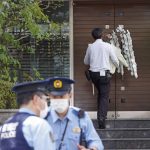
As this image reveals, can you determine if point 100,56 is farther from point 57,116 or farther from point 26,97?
point 26,97

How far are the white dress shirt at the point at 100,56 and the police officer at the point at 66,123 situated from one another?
5.32 metres

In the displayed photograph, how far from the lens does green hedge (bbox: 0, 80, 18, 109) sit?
35.5ft

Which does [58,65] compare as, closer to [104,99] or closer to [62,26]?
[62,26]

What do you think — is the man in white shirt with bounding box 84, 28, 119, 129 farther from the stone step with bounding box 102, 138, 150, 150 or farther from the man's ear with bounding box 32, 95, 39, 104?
the man's ear with bounding box 32, 95, 39, 104

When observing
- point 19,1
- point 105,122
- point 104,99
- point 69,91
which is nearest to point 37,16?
point 19,1

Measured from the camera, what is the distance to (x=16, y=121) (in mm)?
4469

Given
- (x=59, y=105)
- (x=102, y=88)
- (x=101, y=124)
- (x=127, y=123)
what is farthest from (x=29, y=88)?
(x=127, y=123)

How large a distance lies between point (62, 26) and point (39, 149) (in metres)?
8.06

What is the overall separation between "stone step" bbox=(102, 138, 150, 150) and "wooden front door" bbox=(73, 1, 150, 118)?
1817 millimetres

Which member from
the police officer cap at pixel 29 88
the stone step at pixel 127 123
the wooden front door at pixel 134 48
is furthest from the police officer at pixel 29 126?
the wooden front door at pixel 134 48

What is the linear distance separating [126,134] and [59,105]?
6.09m

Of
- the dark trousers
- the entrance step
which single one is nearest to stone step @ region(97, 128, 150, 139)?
the entrance step

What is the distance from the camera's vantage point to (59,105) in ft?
16.9

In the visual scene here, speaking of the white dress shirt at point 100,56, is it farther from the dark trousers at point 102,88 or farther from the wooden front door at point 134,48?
the wooden front door at point 134,48
